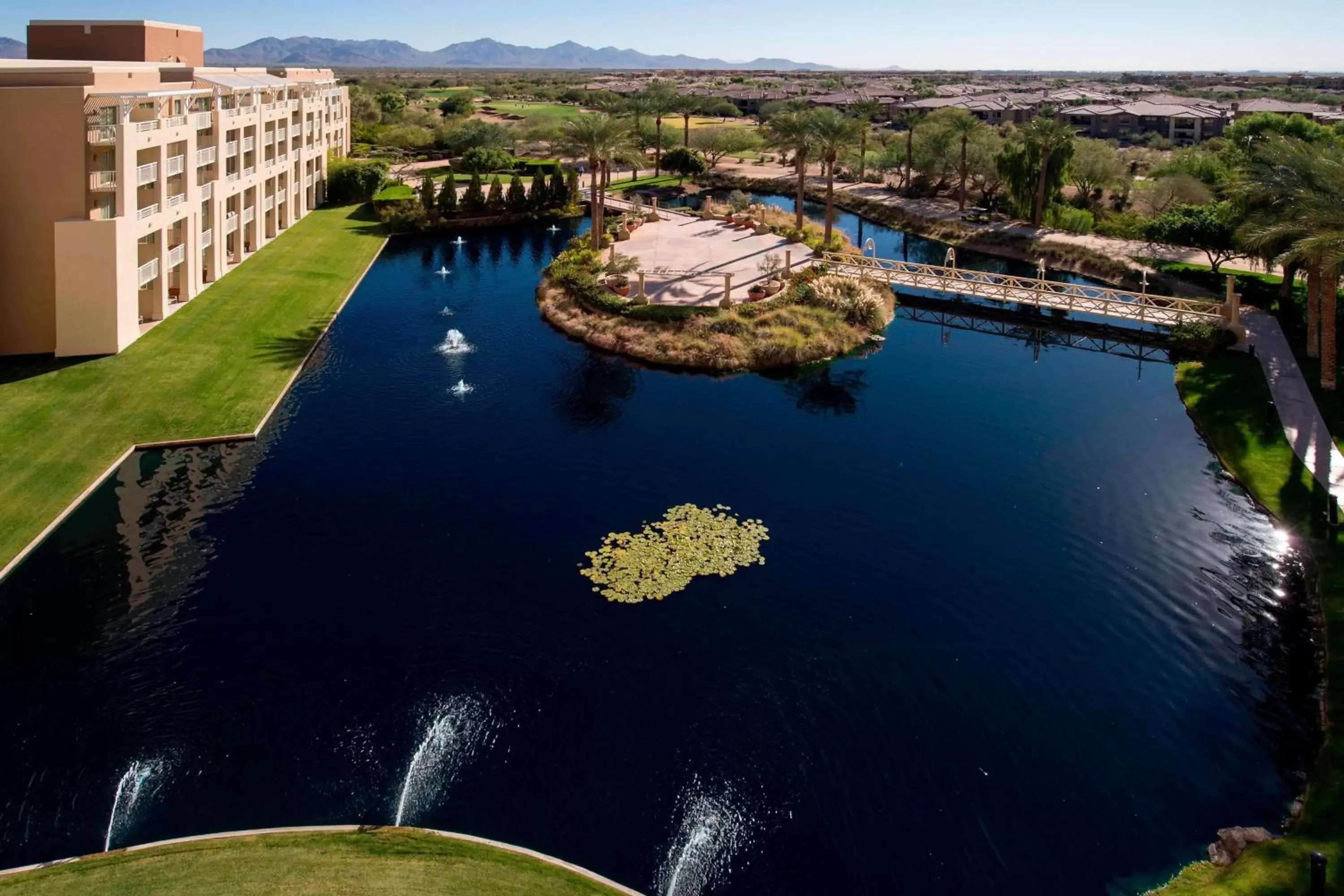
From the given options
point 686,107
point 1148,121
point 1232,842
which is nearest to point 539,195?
point 686,107

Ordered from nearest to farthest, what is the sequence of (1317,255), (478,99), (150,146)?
1. (1317,255)
2. (150,146)
3. (478,99)

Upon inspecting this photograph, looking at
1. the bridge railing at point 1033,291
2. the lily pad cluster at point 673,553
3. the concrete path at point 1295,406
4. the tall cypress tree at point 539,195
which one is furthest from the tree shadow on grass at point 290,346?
the concrete path at point 1295,406

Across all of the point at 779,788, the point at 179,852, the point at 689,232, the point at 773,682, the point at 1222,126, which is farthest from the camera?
the point at 1222,126

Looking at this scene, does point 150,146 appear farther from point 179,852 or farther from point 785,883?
point 785,883

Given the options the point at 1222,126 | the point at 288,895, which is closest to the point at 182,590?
the point at 288,895

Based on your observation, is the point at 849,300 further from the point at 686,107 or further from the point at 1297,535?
the point at 686,107

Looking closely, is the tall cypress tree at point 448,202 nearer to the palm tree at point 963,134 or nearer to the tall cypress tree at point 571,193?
the tall cypress tree at point 571,193

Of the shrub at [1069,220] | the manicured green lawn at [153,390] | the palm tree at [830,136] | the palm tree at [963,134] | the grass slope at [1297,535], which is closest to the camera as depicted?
the grass slope at [1297,535]
